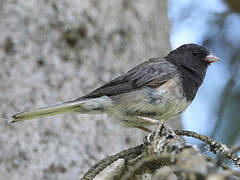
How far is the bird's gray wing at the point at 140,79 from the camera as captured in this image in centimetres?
250

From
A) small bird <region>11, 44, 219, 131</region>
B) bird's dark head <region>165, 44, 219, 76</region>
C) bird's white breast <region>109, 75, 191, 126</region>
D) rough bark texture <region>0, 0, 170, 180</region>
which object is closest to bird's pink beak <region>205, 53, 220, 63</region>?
bird's dark head <region>165, 44, 219, 76</region>

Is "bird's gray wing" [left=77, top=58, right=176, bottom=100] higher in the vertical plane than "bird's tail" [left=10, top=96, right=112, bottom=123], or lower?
higher

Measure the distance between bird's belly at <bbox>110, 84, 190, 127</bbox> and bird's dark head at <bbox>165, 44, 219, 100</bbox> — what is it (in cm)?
28

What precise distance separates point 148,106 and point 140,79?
286mm

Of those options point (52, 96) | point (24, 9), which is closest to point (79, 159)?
point (52, 96)

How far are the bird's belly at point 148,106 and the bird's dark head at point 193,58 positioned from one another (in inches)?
17.6

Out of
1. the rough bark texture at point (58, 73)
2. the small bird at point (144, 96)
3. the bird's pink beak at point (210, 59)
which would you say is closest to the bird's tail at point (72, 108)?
the small bird at point (144, 96)

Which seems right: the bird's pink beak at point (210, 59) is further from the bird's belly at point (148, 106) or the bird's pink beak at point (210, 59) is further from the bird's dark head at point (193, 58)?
the bird's belly at point (148, 106)

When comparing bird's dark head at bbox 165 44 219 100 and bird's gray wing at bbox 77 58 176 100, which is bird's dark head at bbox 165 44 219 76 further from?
bird's gray wing at bbox 77 58 176 100

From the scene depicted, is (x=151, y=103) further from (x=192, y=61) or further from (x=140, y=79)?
(x=192, y=61)

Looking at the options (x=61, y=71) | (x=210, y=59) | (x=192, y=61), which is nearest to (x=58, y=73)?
(x=61, y=71)

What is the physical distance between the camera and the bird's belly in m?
2.36

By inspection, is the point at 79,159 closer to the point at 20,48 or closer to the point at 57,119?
the point at 57,119

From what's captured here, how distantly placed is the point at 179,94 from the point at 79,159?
818mm
